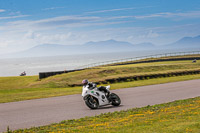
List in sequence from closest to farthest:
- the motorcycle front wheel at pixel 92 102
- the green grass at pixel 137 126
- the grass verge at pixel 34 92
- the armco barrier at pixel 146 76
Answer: the green grass at pixel 137 126
the motorcycle front wheel at pixel 92 102
the grass verge at pixel 34 92
the armco barrier at pixel 146 76

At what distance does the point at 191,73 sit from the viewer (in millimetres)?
41844

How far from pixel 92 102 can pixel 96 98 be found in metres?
0.30

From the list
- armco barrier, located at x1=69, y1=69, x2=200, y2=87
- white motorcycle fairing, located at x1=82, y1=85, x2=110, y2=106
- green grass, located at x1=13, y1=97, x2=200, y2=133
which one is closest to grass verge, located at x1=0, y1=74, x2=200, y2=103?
armco barrier, located at x1=69, y1=69, x2=200, y2=87

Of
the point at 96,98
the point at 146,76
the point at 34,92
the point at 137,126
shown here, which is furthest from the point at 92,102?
the point at 146,76

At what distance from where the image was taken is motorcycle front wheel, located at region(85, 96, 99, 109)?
51.4 ft

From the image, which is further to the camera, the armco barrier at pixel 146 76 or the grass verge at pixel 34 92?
the armco barrier at pixel 146 76

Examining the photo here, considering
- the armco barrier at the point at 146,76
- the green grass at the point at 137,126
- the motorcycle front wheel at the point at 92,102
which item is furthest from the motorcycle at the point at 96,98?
the armco barrier at the point at 146,76

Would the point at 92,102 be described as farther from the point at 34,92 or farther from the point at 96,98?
the point at 34,92

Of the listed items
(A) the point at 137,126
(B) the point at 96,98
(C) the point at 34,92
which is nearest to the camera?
(A) the point at 137,126

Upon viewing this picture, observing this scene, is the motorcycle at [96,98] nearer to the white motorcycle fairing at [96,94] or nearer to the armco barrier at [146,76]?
the white motorcycle fairing at [96,94]

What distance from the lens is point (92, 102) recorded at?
1588cm

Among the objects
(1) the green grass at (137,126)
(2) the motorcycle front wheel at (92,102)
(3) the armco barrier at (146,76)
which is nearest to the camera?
(1) the green grass at (137,126)

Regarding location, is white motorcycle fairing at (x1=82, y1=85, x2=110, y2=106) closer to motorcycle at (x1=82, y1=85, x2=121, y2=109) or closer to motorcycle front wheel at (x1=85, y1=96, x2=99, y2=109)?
motorcycle at (x1=82, y1=85, x2=121, y2=109)

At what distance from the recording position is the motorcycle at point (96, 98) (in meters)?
15.7
